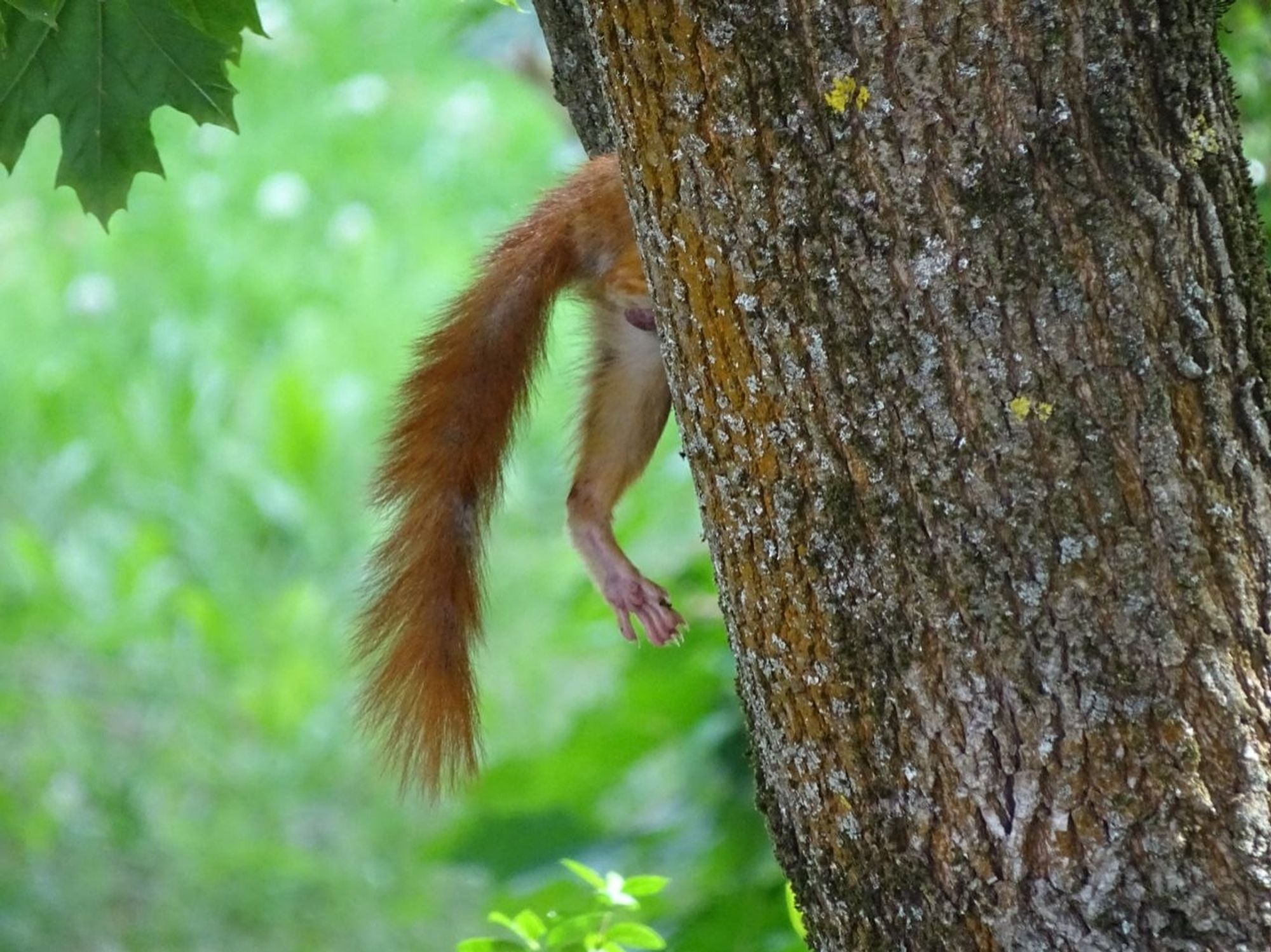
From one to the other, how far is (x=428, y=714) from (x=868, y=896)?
0.50 meters

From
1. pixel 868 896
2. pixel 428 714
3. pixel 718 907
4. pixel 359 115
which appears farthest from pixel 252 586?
pixel 868 896

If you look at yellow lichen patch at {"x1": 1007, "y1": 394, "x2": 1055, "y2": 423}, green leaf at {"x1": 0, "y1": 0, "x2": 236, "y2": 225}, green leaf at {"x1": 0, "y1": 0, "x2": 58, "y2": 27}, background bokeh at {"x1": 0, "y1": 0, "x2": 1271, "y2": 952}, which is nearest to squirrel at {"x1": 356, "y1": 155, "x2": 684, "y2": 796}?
green leaf at {"x1": 0, "y1": 0, "x2": 236, "y2": 225}

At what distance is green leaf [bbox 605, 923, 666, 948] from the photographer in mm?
1288

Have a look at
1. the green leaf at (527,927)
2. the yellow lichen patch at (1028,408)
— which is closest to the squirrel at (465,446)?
the green leaf at (527,927)

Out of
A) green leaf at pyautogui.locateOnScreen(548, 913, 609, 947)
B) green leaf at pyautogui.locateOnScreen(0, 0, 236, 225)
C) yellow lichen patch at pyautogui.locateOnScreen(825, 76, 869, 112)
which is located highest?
green leaf at pyautogui.locateOnScreen(0, 0, 236, 225)

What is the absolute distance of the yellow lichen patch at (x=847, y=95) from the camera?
96 cm

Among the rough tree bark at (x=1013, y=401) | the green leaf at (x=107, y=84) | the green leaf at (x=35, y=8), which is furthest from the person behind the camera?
the green leaf at (x=107, y=84)

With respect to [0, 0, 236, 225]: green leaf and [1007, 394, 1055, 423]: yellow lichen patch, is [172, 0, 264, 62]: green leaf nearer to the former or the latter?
[0, 0, 236, 225]: green leaf

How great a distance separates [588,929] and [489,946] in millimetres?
92

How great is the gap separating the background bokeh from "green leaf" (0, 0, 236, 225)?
3.42ft

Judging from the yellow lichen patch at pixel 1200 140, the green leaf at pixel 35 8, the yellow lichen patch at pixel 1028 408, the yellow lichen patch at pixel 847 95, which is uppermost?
the green leaf at pixel 35 8

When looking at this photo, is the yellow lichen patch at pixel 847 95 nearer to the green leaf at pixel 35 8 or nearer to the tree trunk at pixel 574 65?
the tree trunk at pixel 574 65

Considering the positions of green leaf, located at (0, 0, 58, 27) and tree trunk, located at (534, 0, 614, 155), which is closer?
green leaf, located at (0, 0, 58, 27)

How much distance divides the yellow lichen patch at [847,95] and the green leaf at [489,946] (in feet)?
2.27
